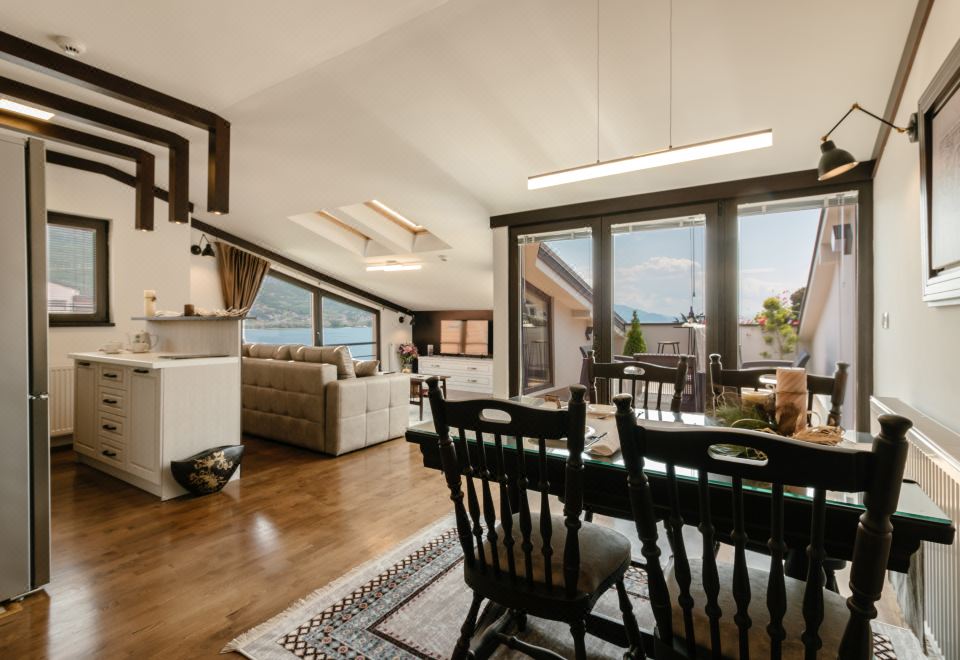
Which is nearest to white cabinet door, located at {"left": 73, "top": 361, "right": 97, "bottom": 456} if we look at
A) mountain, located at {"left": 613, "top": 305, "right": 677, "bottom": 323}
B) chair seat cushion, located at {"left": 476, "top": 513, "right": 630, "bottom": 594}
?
chair seat cushion, located at {"left": 476, "top": 513, "right": 630, "bottom": 594}

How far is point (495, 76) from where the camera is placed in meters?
3.11

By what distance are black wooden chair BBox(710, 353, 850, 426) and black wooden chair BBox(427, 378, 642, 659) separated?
117 cm

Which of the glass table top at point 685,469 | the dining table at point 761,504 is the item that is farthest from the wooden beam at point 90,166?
the dining table at point 761,504

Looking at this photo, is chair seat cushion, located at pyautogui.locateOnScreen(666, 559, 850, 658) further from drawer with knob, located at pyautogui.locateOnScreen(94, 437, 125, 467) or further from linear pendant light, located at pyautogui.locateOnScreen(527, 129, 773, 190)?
drawer with knob, located at pyautogui.locateOnScreen(94, 437, 125, 467)

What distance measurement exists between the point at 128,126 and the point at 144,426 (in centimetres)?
241

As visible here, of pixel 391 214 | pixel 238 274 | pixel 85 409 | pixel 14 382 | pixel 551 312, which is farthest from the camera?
pixel 238 274

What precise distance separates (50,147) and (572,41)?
5.15 meters

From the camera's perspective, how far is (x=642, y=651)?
1374mm

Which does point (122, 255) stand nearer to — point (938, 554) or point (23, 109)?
point (23, 109)

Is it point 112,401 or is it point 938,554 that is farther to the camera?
point 112,401

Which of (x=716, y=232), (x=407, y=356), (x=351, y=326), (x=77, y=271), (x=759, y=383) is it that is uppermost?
(x=716, y=232)

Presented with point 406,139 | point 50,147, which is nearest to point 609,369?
point 406,139

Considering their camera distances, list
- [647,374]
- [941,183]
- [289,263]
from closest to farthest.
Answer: [941,183]
[647,374]
[289,263]

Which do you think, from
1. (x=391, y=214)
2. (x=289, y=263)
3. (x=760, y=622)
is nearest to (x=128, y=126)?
(x=391, y=214)
